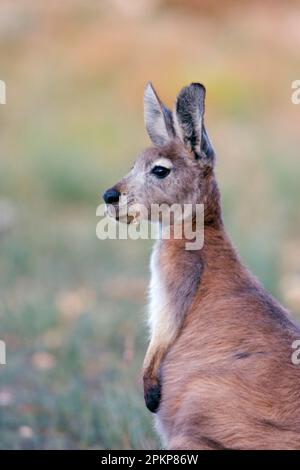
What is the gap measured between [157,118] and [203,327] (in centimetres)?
106

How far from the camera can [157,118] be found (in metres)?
4.95

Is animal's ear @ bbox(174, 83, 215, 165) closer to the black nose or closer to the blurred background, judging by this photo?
the black nose

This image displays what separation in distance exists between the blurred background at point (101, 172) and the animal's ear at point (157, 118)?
172 cm


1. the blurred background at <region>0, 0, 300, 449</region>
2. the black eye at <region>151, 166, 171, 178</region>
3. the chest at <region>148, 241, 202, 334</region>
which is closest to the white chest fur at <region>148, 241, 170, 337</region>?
the chest at <region>148, 241, 202, 334</region>

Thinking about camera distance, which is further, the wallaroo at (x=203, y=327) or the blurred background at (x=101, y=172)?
the blurred background at (x=101, y=172)

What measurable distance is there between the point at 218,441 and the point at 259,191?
9726 millimetres

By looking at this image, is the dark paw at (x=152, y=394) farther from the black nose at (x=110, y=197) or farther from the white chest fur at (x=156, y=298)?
the black nose at (x=110, y=197)

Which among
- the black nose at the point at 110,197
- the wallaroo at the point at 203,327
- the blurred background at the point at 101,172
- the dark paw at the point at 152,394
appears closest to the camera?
Answer: the wallaroo at the point at 203,327

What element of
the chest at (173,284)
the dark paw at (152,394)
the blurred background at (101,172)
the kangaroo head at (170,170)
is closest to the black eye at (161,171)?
the kangaroo head at (170,170)

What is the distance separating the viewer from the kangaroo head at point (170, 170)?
16.0 feet

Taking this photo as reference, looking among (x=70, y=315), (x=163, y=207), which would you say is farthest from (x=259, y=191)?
(x=163, y=207)

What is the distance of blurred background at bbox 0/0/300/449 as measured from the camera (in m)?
7.29

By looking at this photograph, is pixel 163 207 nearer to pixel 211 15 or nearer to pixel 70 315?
pixel 70 315

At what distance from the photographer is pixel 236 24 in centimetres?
2447
